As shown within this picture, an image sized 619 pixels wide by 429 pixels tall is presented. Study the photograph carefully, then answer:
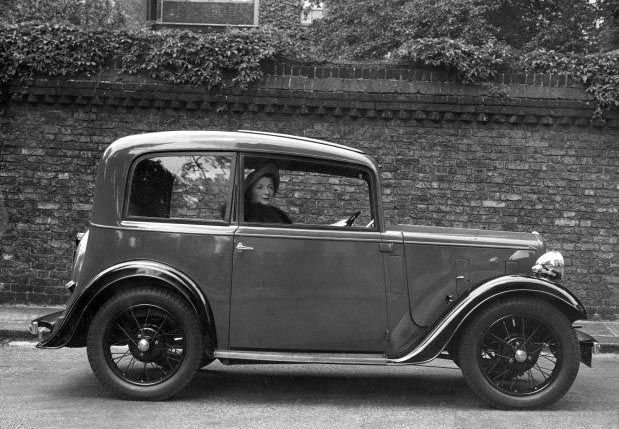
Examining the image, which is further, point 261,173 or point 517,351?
point 261,173

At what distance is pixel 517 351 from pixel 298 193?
1931 millimetres

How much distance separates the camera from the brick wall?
349 inches

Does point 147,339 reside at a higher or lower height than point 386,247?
lower

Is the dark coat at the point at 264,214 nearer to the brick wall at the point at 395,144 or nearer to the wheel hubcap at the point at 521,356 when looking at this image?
the wheel hubcap at the point at 521,356

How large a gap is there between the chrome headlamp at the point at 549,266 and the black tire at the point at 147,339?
2.49 m

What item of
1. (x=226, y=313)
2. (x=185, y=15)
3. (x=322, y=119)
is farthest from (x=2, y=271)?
(x=185, y=15)

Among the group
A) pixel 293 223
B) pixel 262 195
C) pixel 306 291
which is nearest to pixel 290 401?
pixel 306 291

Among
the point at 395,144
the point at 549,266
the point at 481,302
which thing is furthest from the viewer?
the point at 395,144

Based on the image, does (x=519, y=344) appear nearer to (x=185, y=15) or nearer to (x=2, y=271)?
(x=2, y=271)

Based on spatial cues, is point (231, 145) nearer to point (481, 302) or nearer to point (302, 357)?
point (302, 357)

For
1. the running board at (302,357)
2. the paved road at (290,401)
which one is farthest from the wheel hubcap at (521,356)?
the running board at (302,357)

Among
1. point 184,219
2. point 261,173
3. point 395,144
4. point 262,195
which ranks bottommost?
point 184,219

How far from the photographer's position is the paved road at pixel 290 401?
4828mm

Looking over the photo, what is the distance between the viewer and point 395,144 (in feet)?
29.6
